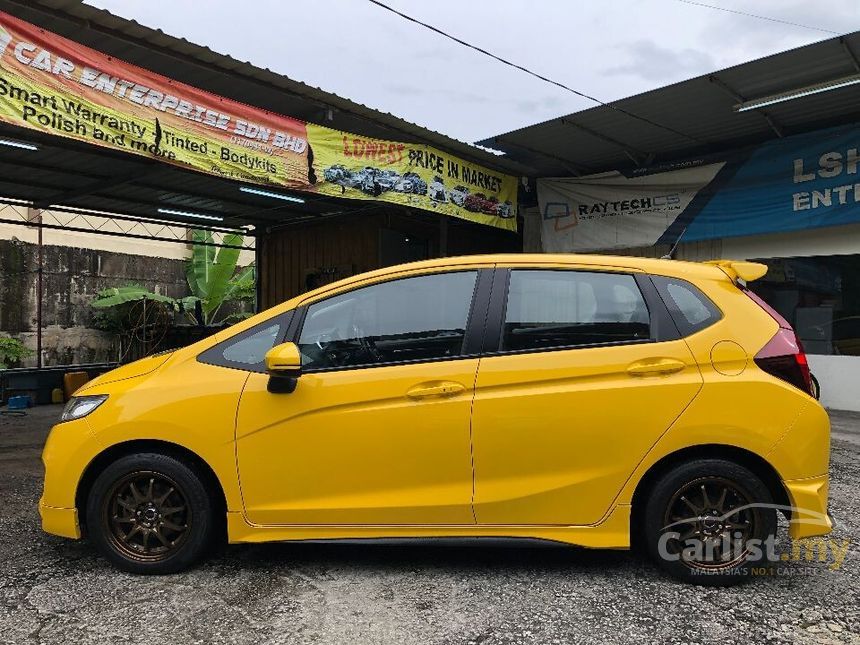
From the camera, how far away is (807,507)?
2893 mm

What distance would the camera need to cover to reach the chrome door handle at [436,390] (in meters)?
3.01

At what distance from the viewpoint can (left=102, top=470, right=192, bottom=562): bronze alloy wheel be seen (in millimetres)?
3143

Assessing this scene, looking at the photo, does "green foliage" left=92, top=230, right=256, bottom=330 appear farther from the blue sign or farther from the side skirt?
the side skirt

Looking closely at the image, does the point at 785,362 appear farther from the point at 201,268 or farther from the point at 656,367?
the point at 201,268

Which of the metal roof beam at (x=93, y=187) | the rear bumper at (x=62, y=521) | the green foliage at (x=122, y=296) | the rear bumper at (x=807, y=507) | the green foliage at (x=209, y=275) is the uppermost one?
the metal roof beam at (x=93, y=187)

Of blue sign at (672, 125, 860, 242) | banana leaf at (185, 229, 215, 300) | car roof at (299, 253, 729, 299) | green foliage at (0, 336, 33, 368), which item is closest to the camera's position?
car roof at (299, 253, 729, 299)

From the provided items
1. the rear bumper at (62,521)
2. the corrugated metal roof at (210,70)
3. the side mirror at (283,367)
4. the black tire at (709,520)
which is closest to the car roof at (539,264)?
the side mirror at (283,367)

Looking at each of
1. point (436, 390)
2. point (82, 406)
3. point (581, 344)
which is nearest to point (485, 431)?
point (436, 390)

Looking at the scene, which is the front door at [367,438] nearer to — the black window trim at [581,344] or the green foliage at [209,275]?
the black window trim at [581,344]

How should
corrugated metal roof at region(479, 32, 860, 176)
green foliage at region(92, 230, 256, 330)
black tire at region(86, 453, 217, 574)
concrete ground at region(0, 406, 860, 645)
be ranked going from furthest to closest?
green foliage at region(92, 230, 256, 330), corrugated metal roof at region(479, 32, 860, 176), black tire at region(86, 453, 217, 574), concrete ground at region(0, 406, 860, 645)

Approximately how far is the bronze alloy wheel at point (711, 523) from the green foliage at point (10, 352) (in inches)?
589

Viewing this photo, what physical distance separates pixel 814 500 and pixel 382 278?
2.37 meters

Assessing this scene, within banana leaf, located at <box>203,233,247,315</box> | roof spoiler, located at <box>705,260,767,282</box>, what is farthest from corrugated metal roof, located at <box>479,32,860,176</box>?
banana leaf, located at <box>203,233,247,315</box>

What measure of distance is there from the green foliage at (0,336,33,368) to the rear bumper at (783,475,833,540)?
50.4 ft
